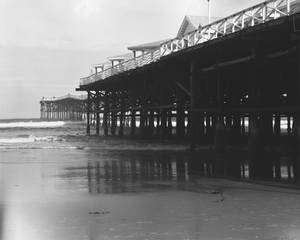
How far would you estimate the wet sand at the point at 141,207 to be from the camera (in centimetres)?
605

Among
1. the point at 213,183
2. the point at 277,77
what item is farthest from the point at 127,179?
the point at 277,77

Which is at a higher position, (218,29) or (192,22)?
(192,22)

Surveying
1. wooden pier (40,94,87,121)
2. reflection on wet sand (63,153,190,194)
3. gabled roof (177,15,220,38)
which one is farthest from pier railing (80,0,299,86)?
wooden pier (40,94,87,121)

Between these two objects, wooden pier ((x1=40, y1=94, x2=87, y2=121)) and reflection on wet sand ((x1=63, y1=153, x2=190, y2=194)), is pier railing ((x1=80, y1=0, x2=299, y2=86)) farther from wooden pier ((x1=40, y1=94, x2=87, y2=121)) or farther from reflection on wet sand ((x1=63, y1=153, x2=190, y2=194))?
wooden pier ((x1=40, y1=94, x2=87, y2=121))

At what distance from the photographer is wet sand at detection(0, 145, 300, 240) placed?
19.9 feet

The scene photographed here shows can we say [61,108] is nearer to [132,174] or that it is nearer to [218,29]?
[218,29]

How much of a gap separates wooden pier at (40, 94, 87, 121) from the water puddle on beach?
104 meters

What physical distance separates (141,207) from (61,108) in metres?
Answer: 124

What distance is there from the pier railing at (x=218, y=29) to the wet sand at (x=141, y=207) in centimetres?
502

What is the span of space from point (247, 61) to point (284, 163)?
3.70 meters

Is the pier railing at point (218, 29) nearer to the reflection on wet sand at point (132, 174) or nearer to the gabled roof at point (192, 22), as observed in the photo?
the reflection on wet sand at point (132, 174)

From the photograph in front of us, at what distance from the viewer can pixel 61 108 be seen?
130 m

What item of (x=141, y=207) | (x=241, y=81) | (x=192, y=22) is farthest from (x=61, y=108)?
(x=141, y=207)

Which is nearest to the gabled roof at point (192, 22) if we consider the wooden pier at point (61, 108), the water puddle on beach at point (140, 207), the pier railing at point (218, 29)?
the pier railing at point (218, 29)
